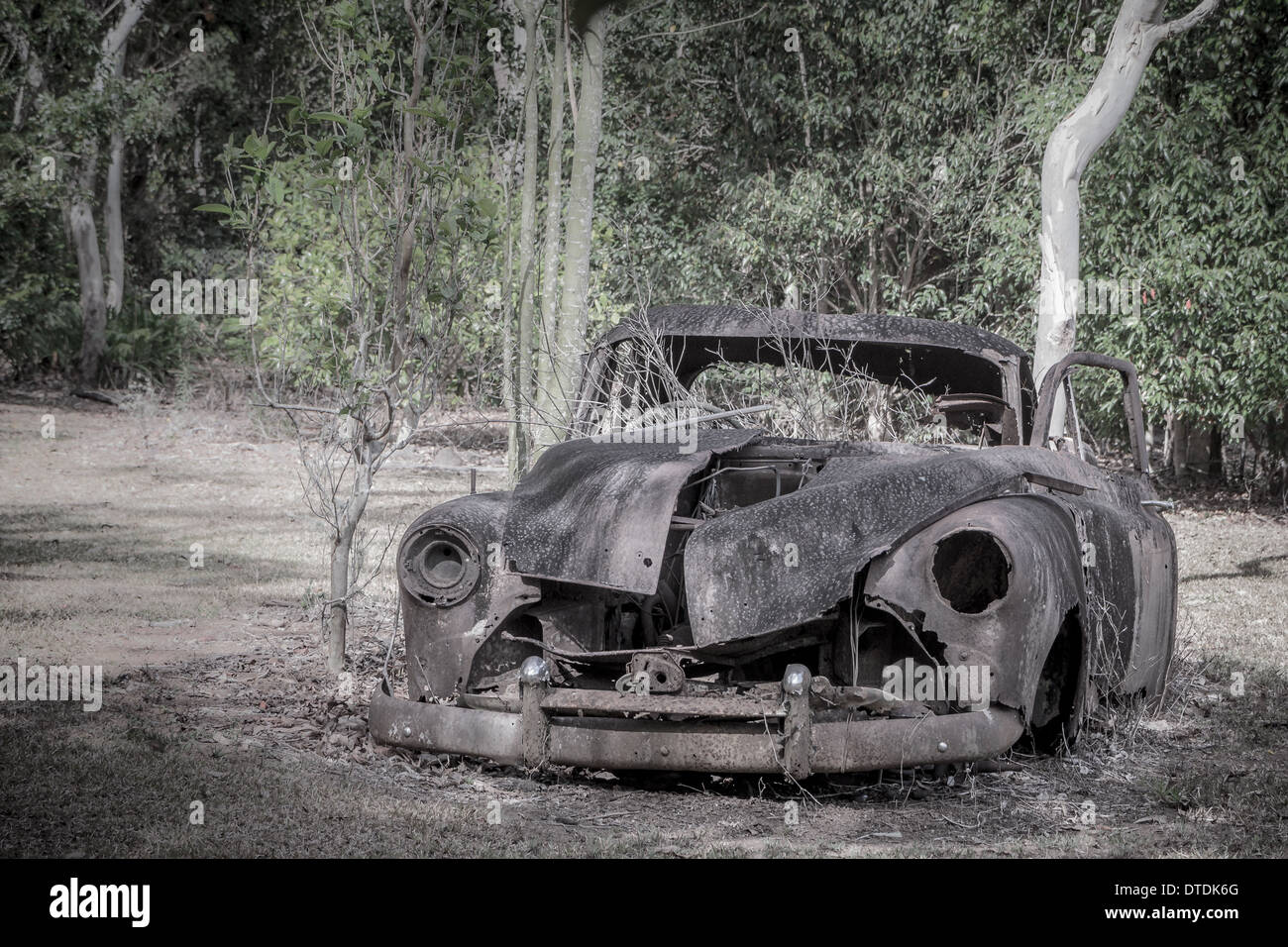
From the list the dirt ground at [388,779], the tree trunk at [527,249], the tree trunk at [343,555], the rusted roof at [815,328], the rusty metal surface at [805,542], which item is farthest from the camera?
the tree trunk at [527,249]

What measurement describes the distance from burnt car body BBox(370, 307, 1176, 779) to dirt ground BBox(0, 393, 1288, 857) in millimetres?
235

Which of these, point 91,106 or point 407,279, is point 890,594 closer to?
point 407,279

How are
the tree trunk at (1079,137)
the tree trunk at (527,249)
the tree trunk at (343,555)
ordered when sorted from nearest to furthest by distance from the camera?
the tree trunk at (343,555) → the tree trunk at (527,249) → the tree trunk at (1079,137)

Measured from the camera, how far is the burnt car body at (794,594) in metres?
4.48

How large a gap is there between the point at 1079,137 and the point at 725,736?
885 cm

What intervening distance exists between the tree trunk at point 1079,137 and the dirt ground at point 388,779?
342 centimetres

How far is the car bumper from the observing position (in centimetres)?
440
